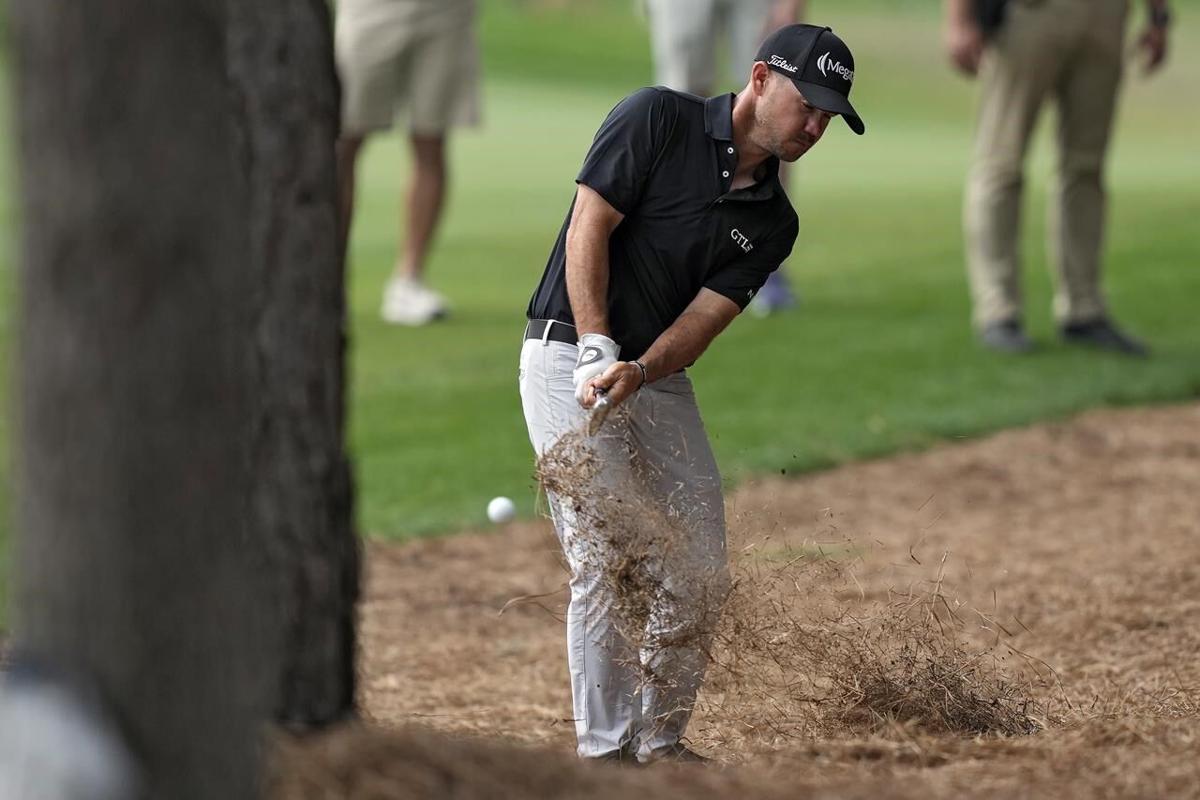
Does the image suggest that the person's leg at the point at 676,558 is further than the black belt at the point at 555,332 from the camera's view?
No

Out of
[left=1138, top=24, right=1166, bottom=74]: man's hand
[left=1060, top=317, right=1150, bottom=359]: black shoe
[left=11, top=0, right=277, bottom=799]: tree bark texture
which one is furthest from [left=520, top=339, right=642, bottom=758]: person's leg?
[left=1138, top=24, right=1166, bottom=74]: man's hand

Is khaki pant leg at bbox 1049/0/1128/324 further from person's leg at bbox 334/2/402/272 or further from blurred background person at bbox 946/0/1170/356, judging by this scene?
person's leg at bbox 334/2/402/272

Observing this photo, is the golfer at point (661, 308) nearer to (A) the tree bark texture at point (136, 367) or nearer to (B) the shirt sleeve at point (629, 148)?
(B) the shirt sleeve at point (629, 148)

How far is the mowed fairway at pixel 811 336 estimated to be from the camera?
29.4 ft

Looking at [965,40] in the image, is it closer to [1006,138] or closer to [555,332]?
[1006,138]

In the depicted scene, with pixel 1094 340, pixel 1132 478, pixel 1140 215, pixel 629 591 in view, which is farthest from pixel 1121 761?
pixel 1140 215

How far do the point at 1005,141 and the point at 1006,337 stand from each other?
1.14 metres

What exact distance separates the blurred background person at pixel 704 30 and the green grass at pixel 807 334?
3.96 ft

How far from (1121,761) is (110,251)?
2.43 m

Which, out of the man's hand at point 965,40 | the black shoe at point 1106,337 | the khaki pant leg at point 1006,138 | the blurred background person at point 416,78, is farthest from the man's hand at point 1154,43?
the blurred background person at point 416,78

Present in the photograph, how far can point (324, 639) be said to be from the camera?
3.36 m

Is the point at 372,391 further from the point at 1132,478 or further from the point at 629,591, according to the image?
the point at 629,591

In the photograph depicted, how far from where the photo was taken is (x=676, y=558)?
474 cm

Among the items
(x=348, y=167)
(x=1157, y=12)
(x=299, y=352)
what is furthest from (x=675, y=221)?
(x=1157, y=12)
